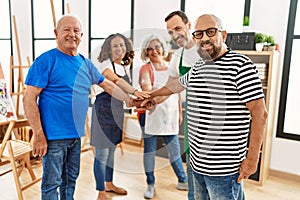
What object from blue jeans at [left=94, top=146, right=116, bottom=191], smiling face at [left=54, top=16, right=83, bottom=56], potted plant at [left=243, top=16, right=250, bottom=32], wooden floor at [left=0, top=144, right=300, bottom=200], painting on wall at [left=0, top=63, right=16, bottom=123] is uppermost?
potted plant at [left=243, top=16, right=250, bottom=32]

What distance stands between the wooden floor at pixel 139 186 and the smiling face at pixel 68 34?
0.84 m

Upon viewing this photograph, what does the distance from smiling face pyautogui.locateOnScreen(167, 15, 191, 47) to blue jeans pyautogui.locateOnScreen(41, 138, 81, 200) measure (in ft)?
2.86

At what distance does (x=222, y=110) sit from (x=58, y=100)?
3.10ft

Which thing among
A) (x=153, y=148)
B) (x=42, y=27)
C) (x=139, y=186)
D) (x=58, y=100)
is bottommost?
(x=139, y=186)

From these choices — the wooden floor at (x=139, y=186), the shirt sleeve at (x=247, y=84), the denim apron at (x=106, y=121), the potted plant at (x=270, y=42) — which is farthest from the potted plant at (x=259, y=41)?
the shirt sleeve at (x=247, y=84)

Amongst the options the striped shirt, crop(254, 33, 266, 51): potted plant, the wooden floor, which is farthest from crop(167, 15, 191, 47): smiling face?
crop(254, 33, 266, 51): potted plant

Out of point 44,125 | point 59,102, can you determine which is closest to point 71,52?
point 59,102

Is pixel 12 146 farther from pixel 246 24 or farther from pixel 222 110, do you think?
pixel 246 24

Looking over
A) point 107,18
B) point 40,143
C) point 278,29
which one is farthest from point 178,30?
point 107,18

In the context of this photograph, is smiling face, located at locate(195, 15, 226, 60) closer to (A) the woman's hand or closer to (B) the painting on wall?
(A) the woman's hand

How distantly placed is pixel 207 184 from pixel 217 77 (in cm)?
50

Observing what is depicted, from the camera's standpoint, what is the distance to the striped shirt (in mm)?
1203

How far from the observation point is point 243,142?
1290 millimetres

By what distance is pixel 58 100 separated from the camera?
1692 millimetres
